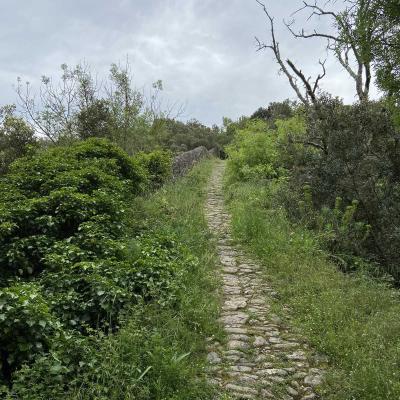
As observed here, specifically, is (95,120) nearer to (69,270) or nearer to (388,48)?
(69,270)

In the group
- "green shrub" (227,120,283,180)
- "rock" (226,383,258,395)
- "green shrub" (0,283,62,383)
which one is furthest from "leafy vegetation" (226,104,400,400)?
"green shrub" (0,283,62,383)

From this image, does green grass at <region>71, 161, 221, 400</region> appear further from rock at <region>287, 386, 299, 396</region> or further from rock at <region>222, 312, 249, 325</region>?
rock at <region>287, 386, 299, 396</region>

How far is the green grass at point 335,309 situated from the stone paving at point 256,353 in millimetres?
207

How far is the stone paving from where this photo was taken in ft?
13.0

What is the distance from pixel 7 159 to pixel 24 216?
13.0 m

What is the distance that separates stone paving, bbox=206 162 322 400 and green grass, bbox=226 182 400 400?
207 mm

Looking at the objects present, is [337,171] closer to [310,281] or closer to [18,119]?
[310,281]

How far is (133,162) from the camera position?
11.2 meters

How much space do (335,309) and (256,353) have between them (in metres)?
1.24

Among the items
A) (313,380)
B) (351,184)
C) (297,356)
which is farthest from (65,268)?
(351,184)

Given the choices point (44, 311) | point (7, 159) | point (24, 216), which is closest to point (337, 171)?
point (24, 216)

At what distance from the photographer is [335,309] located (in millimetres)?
5211

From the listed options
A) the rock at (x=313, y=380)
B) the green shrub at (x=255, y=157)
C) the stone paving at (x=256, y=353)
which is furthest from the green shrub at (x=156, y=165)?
the rock at (x=313, y=380)

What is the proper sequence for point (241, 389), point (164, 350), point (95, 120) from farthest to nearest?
point (95, 120), point (164, 350), point (241, 389)
